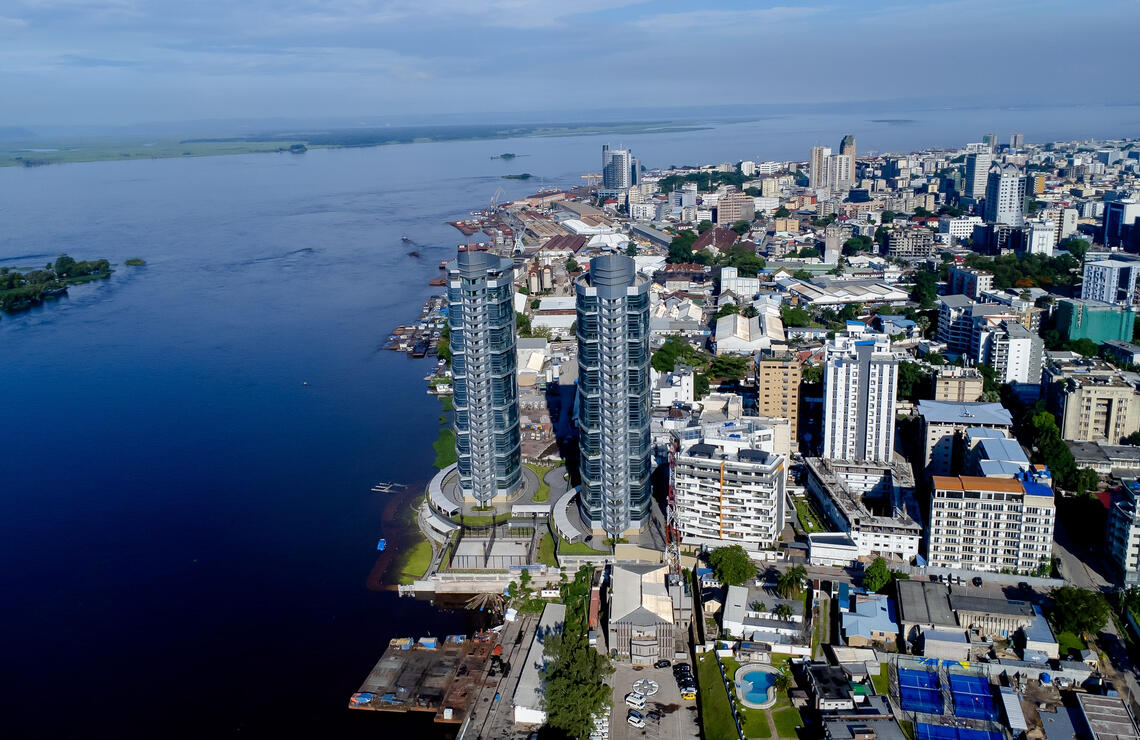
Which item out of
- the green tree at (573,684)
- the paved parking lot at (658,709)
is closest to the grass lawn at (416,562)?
the green tree at (573,684)

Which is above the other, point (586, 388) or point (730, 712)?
point (586, 388)

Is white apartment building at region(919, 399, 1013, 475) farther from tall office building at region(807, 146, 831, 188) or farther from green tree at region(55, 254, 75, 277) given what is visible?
tall office building at region(807, 146, 831, 188)

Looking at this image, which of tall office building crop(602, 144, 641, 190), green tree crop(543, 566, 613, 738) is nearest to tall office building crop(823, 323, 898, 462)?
green tree crop(543, 566, 613, 738)

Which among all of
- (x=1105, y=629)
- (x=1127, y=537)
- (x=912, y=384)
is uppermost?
(x=912, y=384)

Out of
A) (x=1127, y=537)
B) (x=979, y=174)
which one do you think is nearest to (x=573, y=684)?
(x=1127, y=537)

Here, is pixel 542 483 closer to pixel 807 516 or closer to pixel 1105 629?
pixel 807 516

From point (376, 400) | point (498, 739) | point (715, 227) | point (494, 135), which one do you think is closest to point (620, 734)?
point (498, 739)

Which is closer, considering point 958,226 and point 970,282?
point 970,282

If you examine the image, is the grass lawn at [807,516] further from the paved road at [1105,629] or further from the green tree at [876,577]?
the paved road at [1105,629]
